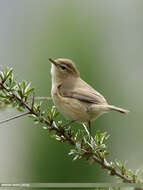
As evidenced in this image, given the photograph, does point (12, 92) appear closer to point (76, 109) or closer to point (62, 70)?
point (76, 109)

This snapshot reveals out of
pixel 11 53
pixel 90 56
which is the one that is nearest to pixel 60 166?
pixel 90 56

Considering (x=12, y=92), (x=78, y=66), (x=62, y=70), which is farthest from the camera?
(x=78, y=66)

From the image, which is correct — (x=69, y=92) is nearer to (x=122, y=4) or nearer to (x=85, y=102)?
(x=85, y=102)

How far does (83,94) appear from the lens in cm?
368

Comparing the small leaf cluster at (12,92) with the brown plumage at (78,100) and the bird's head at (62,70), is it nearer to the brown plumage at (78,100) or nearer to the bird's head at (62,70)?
the brown plumage at (78,100)

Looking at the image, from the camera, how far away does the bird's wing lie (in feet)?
11.7

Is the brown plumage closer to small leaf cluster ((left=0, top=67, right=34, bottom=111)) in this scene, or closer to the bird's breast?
the bird's breast

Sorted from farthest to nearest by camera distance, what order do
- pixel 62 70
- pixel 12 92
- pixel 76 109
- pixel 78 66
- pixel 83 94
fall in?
pixel 78 66 → pixel 62 70 → pixel 83 94 → pixel 76 109 → pixel 12 92

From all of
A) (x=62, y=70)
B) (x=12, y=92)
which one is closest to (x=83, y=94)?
(x=62, y=70)

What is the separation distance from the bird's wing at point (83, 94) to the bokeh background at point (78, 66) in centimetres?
57

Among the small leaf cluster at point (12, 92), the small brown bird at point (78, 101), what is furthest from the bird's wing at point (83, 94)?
the small leaf cluster at point (12, 92)

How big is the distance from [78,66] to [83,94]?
2313 millimetres

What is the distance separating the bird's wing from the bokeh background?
0.57 metres

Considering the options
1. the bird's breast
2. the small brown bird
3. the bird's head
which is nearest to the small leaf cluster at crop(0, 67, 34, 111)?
the small brown bird
